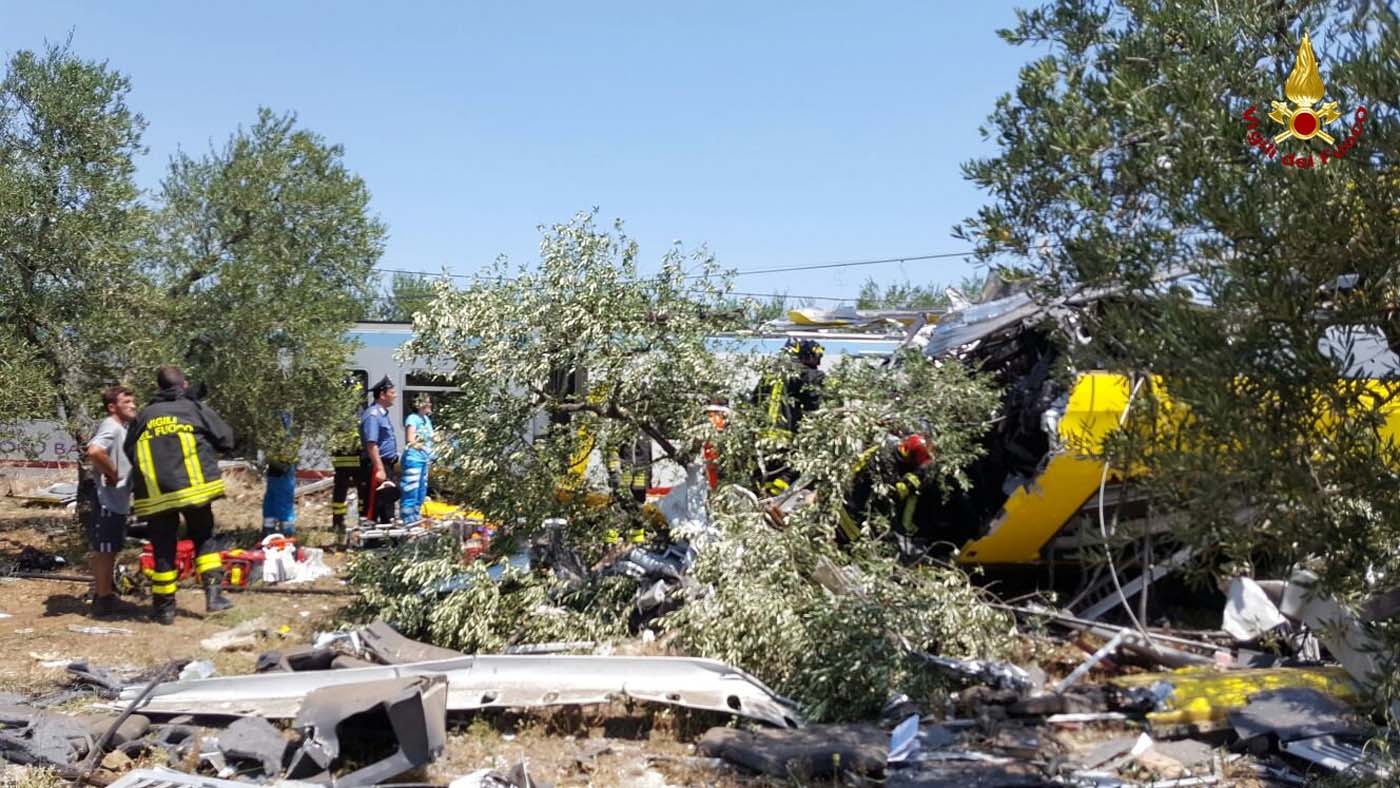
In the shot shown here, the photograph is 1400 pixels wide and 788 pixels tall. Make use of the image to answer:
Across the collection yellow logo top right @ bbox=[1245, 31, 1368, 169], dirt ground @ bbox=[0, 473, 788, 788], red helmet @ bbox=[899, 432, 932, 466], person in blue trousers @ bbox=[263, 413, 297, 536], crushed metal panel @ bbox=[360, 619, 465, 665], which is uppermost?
yellow logo top right @ bbox=[1245, 31, 1368, 169]

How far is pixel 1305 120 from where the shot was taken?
119 inches

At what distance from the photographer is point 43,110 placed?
9.79m

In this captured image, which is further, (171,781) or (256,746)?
(256,746)

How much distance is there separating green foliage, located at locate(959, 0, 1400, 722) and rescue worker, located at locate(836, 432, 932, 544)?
146 inches

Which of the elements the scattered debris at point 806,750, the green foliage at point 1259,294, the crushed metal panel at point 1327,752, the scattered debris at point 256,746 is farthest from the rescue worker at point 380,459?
the green foliage at point 1259,294

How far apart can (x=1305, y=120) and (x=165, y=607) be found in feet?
24.8

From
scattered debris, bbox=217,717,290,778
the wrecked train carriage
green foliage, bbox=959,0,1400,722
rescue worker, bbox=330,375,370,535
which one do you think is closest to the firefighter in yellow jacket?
scattered debris, bbox=217,717,290,778

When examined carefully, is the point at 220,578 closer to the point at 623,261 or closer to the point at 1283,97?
the point at 623,261

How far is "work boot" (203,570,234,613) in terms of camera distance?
825 centimetres

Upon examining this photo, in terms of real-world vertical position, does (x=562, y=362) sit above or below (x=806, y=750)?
above

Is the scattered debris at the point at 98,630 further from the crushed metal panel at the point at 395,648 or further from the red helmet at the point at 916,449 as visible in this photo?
the red helmet at the point at 916,449

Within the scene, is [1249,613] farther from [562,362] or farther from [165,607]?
[165,607]

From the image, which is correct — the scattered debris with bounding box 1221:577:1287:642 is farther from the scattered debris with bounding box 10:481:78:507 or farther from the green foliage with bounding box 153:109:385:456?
the scattered debris with bounding box 10:481:78:507

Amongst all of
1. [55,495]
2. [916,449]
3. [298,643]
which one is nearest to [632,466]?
[916,449]
